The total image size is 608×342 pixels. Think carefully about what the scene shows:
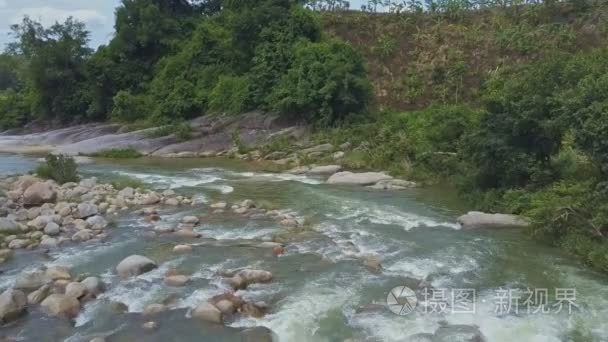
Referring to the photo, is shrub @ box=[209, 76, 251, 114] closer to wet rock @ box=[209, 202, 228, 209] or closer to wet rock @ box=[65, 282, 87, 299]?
wet rock @ box=[209, 202, 228, 209]

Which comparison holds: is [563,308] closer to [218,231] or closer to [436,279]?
[436,279]

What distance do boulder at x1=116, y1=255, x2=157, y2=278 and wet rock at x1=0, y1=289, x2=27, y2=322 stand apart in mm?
1910

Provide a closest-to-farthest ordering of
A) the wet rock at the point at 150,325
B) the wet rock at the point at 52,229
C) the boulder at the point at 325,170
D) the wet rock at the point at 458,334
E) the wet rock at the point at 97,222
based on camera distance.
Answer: the wet rock at the point at 458,334 → the wet rock at the point at 150,325 → the wet rock at the point at 52,229 → the wet rock at the point at 97,222 → the boulder at the point at 325,170

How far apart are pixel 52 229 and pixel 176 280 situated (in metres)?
5.42

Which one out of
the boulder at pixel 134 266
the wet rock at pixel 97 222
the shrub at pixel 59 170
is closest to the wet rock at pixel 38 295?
the boulder at pixel 134 266

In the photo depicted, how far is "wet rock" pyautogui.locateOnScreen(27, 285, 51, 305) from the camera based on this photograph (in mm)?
9922

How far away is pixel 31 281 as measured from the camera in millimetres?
10641

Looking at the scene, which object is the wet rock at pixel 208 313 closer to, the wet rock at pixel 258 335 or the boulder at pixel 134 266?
the wet rock at pixel 258 335

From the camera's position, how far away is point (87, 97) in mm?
43000

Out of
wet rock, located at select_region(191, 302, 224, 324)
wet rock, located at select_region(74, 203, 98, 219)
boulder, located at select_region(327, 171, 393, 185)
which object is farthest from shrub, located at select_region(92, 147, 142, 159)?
wet rock, located at select_region(191, 302, 224, 324)

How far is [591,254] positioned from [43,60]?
4218cm

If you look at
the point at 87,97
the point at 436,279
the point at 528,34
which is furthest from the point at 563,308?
the point at 87,97

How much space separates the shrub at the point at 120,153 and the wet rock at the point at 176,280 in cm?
2254

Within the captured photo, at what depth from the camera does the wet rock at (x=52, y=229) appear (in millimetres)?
14172
